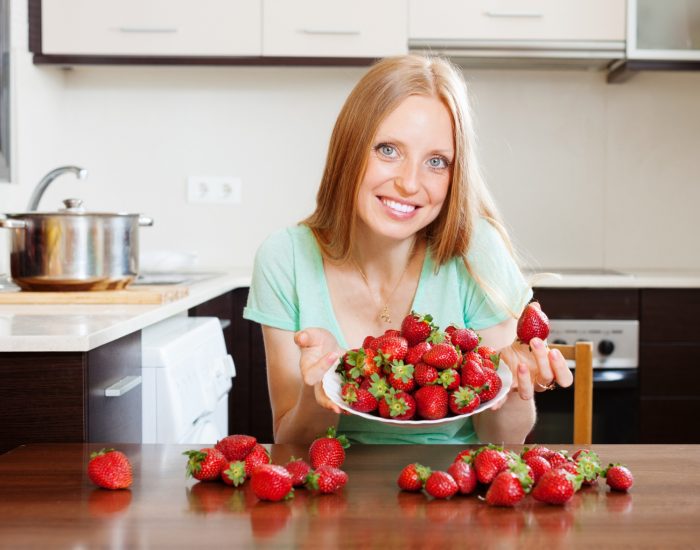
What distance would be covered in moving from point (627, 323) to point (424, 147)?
1490mm

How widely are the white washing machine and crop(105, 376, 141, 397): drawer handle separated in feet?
0.22

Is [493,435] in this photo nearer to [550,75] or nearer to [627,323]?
[627,323]

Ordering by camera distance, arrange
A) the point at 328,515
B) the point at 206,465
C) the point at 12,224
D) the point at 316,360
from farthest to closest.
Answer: the point at 12,224
the point at 316,360
the point at 206,465
the point at 328,515

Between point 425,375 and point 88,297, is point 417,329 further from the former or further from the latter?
point 88,297

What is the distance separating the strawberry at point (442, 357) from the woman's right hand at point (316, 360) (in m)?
0.11

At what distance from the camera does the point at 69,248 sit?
6.30ft

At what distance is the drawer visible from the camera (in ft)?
9.48

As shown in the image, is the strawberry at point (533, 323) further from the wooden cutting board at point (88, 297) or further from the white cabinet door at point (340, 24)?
the white cabinet door at point (340, 24)

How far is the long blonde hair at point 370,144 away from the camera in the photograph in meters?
1.46

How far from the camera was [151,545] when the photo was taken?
29.9 inches

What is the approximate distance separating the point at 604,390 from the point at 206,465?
2.03m

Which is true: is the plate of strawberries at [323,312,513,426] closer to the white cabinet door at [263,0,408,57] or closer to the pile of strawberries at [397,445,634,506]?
the pile of strawberries at [397,445,634,506]

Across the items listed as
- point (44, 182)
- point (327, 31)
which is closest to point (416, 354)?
point (44, 182)

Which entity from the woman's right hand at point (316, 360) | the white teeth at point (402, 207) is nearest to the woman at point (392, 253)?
the white teeth at point (402, 207)
